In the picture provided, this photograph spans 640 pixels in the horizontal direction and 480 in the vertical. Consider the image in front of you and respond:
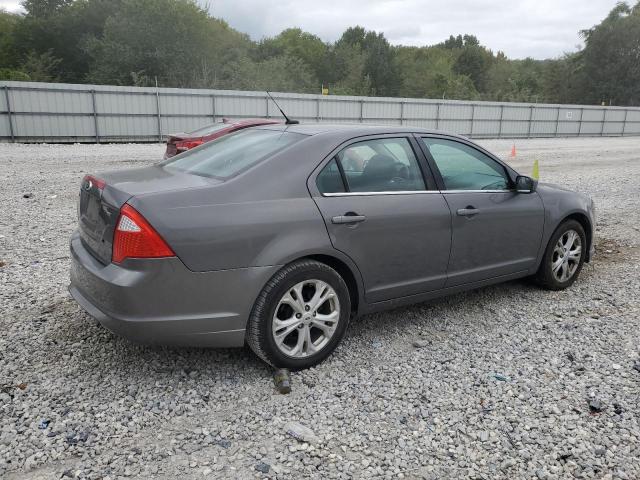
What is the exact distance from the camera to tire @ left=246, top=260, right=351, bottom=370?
132 inches

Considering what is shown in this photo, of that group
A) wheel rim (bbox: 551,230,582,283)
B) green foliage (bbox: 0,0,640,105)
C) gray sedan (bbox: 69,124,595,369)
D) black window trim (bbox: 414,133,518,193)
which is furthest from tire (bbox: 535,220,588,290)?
green foliage (bbox: 0,0,640,105)

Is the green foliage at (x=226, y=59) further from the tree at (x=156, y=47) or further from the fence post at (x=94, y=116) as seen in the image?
the fence post at (x=94, y=116)

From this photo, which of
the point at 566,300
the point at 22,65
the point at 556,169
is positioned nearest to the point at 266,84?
the point at 22,65

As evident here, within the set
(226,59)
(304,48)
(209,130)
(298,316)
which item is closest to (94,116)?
(209,130)

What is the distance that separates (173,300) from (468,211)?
233 cm

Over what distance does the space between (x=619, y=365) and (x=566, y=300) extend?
126cm

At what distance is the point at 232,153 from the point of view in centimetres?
395

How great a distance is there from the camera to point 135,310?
3.10 metres

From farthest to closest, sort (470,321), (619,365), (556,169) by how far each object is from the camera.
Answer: (556,169) → (470,321) → (619,365)

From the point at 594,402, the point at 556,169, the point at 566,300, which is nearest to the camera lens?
the point at 594,402

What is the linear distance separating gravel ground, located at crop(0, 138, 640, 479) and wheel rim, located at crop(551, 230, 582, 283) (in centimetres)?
26

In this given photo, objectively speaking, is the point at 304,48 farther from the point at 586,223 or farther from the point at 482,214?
the point at 482,214

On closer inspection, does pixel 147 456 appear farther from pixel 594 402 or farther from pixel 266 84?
pixel 266 84

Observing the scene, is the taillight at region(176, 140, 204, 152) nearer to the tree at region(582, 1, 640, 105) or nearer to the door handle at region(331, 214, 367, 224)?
the door handle at region(331, 214, 367, 224)
